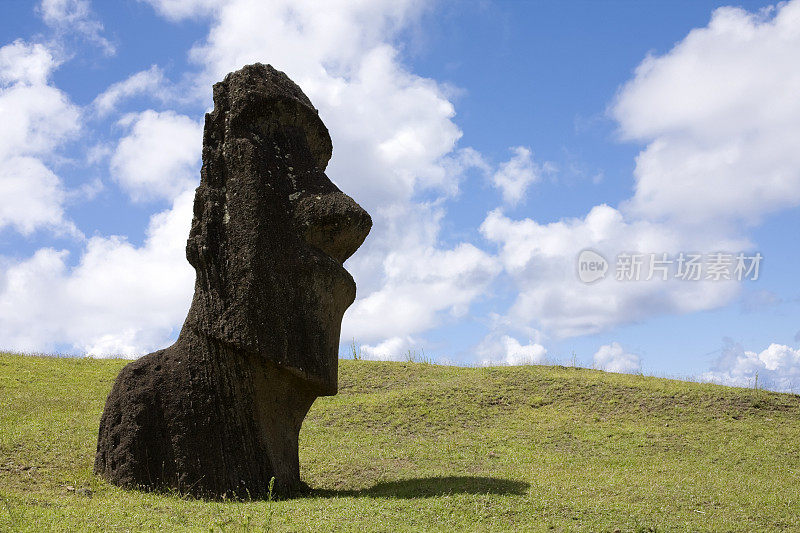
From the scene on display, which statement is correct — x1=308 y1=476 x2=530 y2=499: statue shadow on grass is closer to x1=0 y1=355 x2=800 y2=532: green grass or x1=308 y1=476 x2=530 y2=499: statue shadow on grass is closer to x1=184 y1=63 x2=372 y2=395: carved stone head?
x1=0 y1=355 x2=800 y2=532: green grass

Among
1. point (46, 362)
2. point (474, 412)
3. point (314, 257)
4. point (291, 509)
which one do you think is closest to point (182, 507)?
point (291, 509)

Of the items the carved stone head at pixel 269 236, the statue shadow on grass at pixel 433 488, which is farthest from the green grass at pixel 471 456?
the carved stone head at pixel 269 236

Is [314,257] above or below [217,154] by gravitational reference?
below

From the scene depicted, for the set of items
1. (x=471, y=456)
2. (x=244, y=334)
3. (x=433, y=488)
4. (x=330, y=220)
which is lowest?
(x=433, y=488)

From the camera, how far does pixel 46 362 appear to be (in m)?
20.0

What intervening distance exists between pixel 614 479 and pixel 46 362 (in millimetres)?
15896

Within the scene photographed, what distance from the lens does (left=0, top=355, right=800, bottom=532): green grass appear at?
7.76m

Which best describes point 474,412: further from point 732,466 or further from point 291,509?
point 291,509

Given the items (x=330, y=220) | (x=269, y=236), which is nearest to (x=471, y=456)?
(x=330, y=220)

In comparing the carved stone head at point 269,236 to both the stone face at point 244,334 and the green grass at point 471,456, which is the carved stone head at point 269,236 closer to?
the stone face at point 244,334

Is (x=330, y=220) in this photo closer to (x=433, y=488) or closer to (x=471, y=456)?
(x=433, y=488)

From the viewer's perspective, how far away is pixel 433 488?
9344mm

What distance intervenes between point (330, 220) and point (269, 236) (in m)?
0.82

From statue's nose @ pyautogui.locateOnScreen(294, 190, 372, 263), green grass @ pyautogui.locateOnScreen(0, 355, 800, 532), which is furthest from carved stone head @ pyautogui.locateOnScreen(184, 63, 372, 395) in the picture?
green grass @ pyautogui.locateOnScreen(0, 355, 800, 532)
